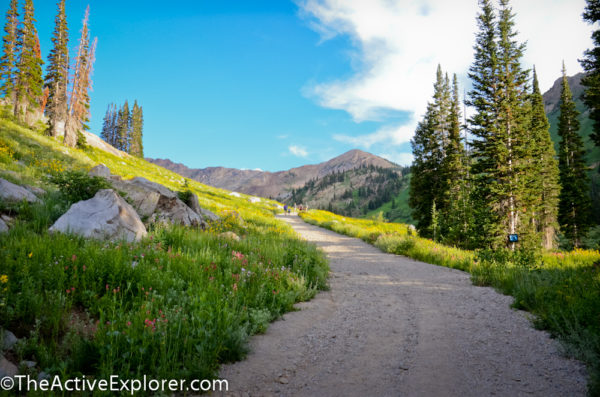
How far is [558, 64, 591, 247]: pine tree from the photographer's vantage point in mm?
35844

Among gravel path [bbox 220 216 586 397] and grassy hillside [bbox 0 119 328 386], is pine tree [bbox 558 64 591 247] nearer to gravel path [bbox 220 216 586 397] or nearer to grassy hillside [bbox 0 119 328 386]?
gravel path [bbox 220 216 586 397]

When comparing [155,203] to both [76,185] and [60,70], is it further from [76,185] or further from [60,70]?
[60,70]

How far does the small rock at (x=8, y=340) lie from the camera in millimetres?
2913

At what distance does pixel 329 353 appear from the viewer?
4.09 metres

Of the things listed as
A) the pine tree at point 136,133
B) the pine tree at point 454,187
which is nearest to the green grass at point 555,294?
the pine tree at point 454,187

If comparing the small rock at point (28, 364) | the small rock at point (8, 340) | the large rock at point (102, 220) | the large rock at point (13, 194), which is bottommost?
the small rock at point (28, 364)

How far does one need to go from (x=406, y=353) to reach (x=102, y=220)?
7.68 meters

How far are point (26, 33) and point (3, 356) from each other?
65.6 meters

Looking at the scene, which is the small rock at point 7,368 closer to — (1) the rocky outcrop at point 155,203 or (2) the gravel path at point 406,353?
(2) the gravel path at point 406,353

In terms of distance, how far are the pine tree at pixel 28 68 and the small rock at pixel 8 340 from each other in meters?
57.8

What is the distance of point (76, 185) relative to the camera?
8961mm

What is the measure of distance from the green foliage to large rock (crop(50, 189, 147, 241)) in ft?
3.85

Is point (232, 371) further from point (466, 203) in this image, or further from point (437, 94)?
point (437, 94)

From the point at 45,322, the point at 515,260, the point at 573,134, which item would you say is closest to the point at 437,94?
the point at 515,260
